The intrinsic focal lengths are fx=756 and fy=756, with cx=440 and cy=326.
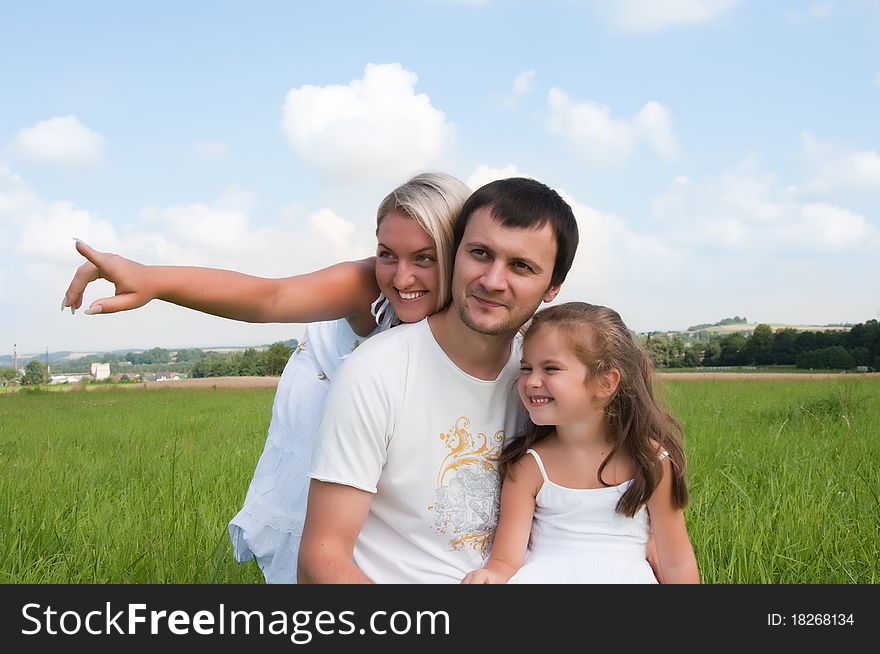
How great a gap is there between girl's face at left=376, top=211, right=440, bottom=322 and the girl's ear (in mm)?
604

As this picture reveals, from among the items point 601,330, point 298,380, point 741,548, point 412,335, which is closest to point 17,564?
point 298,380

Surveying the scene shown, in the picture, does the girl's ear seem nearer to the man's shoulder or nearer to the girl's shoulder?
the girl's shoulder

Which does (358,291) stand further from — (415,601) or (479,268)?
(415,601)

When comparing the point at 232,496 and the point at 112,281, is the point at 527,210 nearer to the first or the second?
the point at 112,281

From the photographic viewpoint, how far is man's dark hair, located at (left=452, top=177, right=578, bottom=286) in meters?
2.35

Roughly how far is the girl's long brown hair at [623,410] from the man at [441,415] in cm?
9

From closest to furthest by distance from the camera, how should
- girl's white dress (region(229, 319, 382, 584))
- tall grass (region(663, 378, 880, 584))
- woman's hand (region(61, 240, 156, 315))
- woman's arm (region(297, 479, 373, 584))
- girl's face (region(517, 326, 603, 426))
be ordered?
1. woman's hand (region(61, 240, 156, 315))
2. woman's arm (region(297, 479, 373, 584))
3. girl's face (region(517, 326, 603, 426))
4. girl's white dress (region(229, 319, 382, 584))
5. tall grass (region(663, 378, 880, 584))

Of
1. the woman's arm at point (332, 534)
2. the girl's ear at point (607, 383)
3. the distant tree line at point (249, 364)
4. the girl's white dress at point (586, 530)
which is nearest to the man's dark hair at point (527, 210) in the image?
the girl's ear at point (607, 383)

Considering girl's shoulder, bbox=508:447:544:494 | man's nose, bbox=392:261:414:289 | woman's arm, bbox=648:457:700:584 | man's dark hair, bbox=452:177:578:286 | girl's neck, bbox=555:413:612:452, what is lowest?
woman's arm, bbox=648:457:700:584

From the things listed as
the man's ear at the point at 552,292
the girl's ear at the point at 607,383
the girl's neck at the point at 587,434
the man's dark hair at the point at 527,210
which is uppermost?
the man's dark hair at the point at 527,210

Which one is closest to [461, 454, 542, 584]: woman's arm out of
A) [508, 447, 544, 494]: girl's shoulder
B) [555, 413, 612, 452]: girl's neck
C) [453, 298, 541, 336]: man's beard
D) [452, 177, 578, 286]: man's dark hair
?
[508, 447, 544, 494]: girl's shoulder

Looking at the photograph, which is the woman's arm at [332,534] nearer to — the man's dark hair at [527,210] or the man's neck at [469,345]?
the man's neck at [469,345]

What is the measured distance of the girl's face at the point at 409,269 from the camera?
2.47 metres

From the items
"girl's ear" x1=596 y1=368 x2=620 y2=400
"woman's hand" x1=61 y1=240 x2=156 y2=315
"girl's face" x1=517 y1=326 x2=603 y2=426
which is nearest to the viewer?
"woman's hand" x1=61 y1=240 x2=156 y2=315
